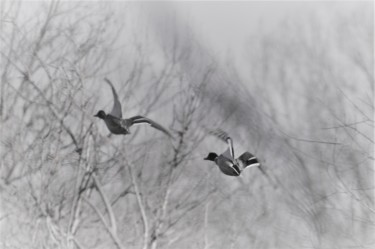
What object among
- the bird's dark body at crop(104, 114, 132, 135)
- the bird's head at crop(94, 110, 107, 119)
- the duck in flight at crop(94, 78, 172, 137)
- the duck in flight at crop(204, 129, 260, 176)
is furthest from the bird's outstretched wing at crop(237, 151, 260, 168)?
the bird's head at crop(94, 110, 107, 119)

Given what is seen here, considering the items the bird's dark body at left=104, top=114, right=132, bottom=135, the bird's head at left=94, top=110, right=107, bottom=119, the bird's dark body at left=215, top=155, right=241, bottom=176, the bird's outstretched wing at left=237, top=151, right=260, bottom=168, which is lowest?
the bird's dark body at left=215, top=155, right=241, bottom=176

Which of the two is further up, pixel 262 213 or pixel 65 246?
pixel 262 213

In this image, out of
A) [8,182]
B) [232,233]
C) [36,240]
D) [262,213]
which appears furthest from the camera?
[262,213]

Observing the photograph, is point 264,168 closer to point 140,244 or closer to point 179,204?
point 179,204

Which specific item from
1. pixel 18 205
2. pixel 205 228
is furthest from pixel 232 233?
pixel 18 205

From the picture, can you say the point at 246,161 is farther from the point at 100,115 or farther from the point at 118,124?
the point at 100,115

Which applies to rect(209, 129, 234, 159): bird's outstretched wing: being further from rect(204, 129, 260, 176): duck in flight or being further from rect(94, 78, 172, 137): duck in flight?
rect(94, 78, 172, 137): duck in flight

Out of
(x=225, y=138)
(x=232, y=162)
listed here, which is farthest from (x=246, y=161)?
(x=225, y=138)

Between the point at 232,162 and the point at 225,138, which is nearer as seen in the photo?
the point at 232,162

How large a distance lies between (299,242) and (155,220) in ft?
6.28

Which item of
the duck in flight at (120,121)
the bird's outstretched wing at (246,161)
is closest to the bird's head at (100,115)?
the duck in flight at (120,121)

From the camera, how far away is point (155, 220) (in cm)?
791

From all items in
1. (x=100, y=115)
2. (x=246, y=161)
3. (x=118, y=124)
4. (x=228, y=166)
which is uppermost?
(x=100, y=115)

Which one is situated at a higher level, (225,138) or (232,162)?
(225,138)
